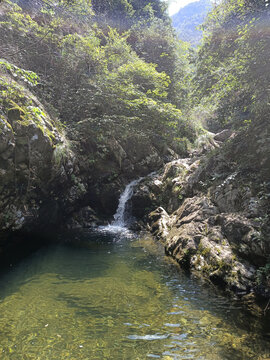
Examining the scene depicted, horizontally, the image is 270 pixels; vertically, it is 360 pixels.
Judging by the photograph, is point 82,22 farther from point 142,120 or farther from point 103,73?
point 142,120

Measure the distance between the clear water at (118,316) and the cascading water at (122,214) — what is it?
18.9 ft

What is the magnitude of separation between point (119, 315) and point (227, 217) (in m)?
4.94

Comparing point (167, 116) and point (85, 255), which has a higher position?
point (167, 116)

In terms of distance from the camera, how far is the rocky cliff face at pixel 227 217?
6750mm

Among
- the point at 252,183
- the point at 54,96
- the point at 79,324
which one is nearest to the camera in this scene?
the point at 79,324

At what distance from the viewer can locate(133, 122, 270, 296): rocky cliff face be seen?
675 cm

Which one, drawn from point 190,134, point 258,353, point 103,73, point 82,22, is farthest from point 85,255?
point 82,22

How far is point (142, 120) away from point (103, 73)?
5.52 m

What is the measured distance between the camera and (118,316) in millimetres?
5348

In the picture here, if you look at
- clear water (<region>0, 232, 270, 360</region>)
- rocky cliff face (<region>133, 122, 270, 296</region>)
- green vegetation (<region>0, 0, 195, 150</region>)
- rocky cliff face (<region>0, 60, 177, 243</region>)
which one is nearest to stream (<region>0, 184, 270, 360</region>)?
clear water (<region>0, 232, 270, 360</region>)

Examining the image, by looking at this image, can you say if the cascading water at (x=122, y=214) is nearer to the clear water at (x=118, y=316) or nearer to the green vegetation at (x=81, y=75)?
the green vegetation at (x=81, y=75)

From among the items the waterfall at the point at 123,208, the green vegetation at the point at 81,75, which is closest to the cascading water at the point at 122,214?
the waterfall at the point at 123,208

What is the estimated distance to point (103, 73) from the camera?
19641 millimetres

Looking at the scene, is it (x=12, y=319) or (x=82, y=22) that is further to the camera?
(x=82, y=22)
